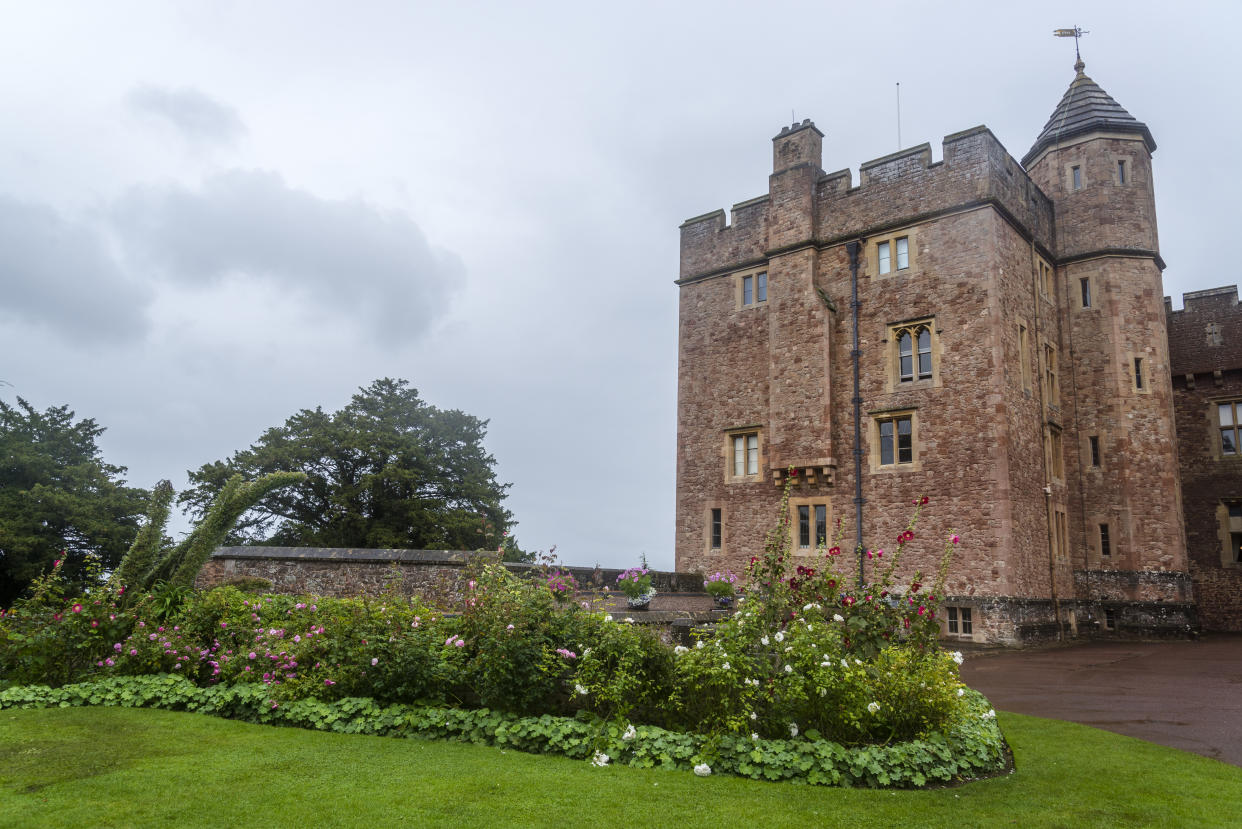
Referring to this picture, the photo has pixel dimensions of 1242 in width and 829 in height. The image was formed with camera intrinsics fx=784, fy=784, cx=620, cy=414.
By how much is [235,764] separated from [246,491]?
6.53 metres

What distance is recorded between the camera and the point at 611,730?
6566 mm

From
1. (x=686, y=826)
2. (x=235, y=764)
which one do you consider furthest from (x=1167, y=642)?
(x=235, y=764)

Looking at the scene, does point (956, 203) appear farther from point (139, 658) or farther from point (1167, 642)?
point (139, 658)

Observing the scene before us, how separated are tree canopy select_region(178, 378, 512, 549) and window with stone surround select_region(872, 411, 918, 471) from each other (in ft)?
Answer: 58.7

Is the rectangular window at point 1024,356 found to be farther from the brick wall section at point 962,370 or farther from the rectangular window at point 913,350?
the rectangular window at point 913,350

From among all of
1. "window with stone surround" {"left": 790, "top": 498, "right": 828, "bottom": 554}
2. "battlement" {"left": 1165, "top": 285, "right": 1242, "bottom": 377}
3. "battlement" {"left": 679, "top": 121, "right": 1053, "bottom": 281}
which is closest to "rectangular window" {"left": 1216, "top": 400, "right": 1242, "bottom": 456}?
"battlement" {"left": 1165, "top": 285, "right": 1242, "bottom": 377}

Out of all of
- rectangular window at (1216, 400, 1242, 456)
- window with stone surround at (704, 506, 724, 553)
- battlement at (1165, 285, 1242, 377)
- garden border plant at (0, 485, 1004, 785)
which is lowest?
garden border plant at (0, 485, 1004, 785)

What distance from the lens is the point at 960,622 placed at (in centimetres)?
1933

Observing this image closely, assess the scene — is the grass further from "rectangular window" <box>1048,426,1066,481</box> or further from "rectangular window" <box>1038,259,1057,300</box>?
"rectangular window" <box>1038,259,1057,300</box>

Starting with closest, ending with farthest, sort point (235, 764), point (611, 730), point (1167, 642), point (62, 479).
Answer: point (235, 764), point (611, 730), point (1167, 642), point (62, 479)

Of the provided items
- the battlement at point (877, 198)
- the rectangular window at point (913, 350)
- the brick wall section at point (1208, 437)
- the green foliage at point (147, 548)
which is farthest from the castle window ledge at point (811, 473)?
the green foliage at point (147, 548)

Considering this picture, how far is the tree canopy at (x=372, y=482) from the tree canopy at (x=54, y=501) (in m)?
5.29

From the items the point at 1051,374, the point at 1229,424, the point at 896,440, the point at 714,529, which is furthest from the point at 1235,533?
the point at 714,529

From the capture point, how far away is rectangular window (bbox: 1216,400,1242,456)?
25.8m
